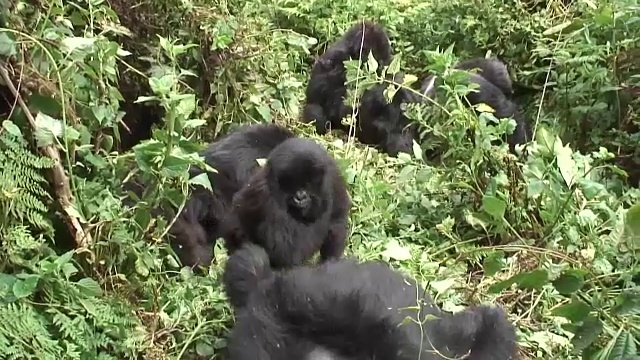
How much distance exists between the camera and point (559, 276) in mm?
2062

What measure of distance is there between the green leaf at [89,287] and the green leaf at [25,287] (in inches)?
5.6

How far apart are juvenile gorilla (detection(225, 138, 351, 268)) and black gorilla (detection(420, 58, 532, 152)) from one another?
5.10 feet

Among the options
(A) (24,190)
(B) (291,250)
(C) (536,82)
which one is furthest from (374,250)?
(C) (536,82)

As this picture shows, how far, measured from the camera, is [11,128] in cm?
226

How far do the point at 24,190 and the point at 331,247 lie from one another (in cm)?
121

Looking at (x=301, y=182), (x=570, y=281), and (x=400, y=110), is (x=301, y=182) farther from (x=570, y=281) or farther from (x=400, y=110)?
(x=400, y=110)

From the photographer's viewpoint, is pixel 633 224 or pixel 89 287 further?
pixel 89 287

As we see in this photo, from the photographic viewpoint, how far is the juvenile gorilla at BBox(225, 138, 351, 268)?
2951mm

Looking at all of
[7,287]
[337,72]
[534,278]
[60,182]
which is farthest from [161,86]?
[337,72]

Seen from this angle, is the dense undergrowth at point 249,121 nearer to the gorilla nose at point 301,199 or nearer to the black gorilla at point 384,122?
the black gorilla at point 384,122

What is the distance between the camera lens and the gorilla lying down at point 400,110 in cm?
459

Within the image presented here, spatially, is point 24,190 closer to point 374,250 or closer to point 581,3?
point 374,250

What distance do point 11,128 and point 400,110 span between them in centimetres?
284

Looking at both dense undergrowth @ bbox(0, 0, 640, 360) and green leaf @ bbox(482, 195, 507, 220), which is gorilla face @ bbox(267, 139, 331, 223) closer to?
dense undergrowth @ bbox(0, 0, 640, 360)
